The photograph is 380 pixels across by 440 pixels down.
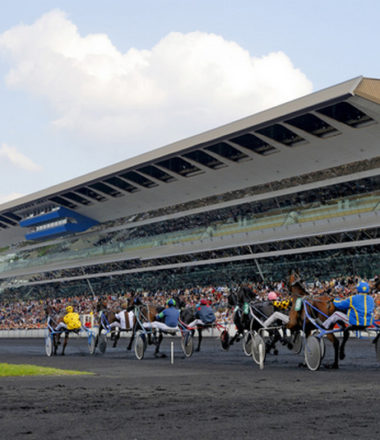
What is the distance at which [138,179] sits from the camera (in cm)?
6316

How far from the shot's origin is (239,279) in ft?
175

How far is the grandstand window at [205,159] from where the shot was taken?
55.1m

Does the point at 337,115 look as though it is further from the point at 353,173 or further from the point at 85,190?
the point at 85,190

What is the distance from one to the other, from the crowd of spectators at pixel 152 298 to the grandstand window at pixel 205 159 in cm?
907

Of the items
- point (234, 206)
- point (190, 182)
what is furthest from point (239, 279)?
point (190, 182)

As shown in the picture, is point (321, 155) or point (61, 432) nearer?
point (61, 432)

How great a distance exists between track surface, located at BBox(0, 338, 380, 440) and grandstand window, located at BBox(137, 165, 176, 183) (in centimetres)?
4531

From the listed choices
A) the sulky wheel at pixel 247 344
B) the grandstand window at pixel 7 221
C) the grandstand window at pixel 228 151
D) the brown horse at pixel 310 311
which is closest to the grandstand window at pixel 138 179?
the grandstand window at pixel 228 151

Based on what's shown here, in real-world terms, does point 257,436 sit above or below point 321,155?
Result: below

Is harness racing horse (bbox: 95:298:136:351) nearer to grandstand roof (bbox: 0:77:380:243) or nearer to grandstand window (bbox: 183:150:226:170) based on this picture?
grandstand roof (bbox: 0:77:380:243)

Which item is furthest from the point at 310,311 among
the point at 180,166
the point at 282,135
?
the point at 180,166

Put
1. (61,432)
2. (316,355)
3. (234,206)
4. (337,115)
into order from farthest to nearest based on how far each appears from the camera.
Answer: (234,206) < (337,115) < (316,355) < (61,432)

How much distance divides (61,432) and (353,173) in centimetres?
4074

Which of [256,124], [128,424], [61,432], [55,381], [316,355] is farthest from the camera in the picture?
[256,124]
